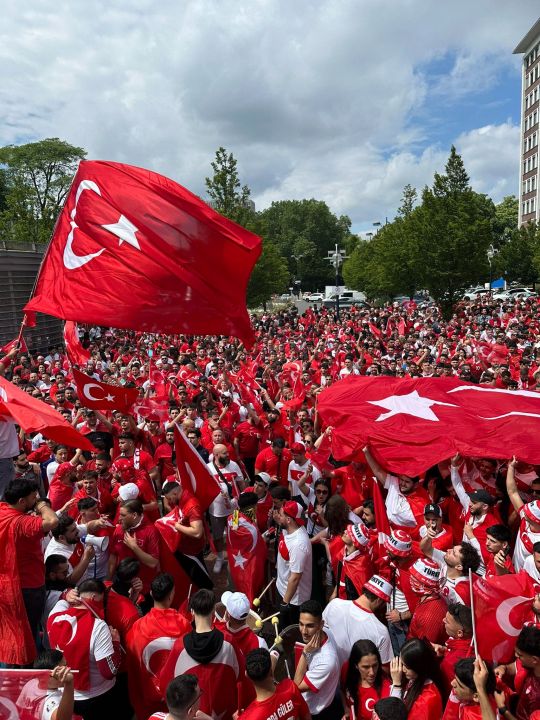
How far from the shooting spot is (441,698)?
10.1 ft

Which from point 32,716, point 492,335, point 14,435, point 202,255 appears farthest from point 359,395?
point 492,335

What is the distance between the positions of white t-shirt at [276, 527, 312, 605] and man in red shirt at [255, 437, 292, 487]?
1.93 meters

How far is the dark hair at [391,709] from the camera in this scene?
2773 mm

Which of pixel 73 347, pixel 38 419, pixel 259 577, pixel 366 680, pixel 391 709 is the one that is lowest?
pixel 259 577

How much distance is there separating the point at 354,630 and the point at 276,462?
11.4 feet

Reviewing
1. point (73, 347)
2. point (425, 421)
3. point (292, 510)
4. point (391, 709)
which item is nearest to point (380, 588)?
point (391, 709)

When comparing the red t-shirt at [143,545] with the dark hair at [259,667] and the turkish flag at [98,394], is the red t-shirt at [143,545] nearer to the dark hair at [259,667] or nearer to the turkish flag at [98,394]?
the dark hair at [259,667]

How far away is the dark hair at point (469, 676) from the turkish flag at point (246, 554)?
2.60m

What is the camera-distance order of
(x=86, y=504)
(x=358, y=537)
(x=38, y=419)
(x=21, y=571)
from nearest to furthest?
(x=21, y=571) < (x=358, y=537) < (x=38, y=419) < (x=86, y=504)

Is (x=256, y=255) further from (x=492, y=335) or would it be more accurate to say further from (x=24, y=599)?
(x=492, y=335)

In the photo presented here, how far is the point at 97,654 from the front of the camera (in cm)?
349

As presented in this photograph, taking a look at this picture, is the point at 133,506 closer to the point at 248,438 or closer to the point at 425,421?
the point at 425,421

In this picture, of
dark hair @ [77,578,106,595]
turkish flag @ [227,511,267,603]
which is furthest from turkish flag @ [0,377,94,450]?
turkish flag @ [227,511,267,603]

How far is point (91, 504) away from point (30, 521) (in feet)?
3.16
